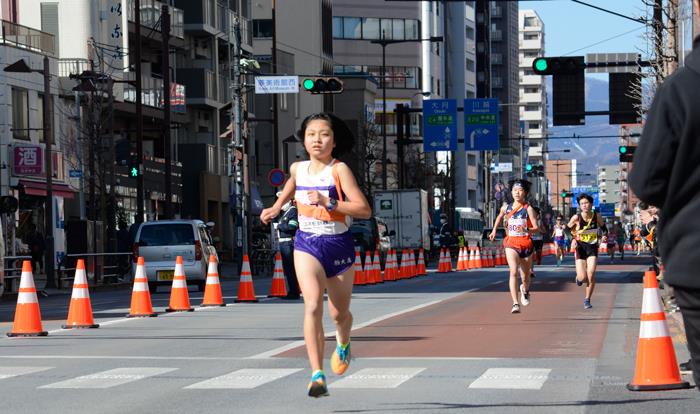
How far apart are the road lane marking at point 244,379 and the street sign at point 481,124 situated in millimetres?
48066

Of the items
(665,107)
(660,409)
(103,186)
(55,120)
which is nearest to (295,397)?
(660,409)

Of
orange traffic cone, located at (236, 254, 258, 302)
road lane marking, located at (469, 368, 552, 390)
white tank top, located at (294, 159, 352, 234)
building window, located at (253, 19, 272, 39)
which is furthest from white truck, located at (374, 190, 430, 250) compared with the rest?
white tank top, located at (294, 159, 352, 234)

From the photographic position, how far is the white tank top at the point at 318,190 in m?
9.86

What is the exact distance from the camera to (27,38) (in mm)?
50250

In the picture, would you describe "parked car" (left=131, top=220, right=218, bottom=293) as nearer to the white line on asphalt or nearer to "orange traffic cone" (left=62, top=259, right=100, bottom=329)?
the white line on asphalt

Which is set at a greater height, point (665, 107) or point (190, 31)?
point (190, 31)

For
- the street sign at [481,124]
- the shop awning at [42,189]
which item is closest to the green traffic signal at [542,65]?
the shop awning at [42,189]

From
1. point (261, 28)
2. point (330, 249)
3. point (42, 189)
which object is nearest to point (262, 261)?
point (42, 189)

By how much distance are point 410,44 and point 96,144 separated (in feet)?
253

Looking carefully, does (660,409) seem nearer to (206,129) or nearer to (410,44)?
(206,129)

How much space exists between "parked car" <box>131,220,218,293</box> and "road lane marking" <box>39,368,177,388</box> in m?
19.2

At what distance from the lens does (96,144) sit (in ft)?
155

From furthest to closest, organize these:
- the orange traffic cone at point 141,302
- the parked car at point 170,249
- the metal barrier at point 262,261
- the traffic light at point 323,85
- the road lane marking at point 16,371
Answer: the metal barrier at point 262,261, the traffic light at point 323,85, the parked car at point 170,249, the orange traffic cone at point 141,302, the road lane marking at point 16,371

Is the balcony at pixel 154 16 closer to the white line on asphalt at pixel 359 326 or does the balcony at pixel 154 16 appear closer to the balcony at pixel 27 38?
the balcony at pixel 27 38
